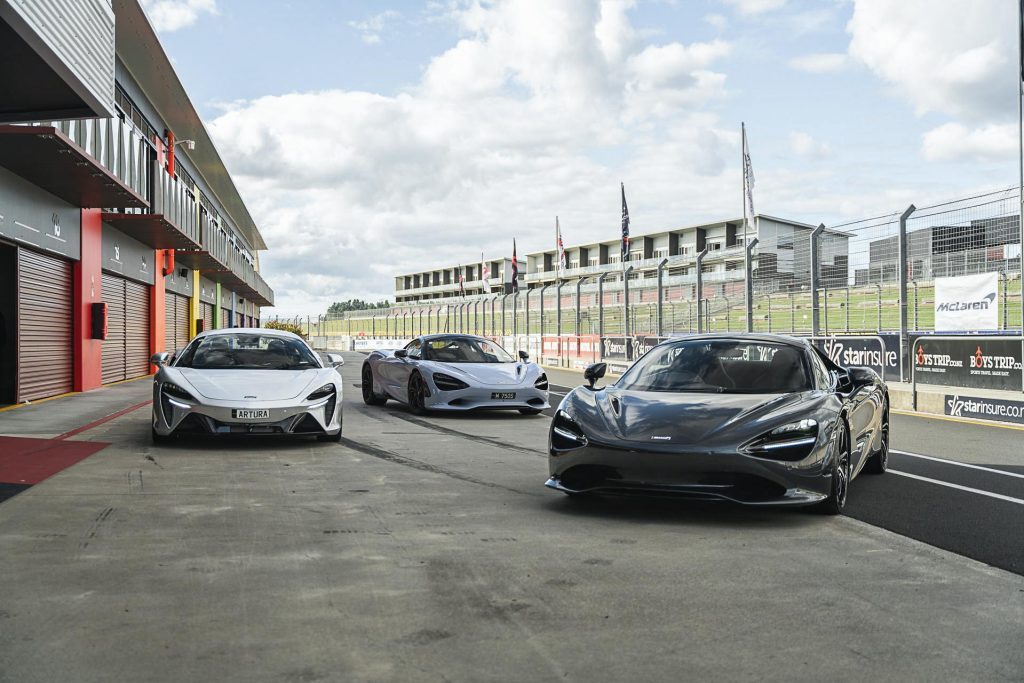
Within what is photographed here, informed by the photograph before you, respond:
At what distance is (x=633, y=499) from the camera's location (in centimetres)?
653

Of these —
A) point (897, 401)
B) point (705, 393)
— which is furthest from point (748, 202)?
point (705, 393)

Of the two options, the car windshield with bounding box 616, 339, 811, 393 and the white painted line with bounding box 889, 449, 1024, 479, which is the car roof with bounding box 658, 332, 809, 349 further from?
the white painted line with bounding box 889, 449, 1024, 479

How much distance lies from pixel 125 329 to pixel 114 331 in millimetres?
1145

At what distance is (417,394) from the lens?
44.5 ft

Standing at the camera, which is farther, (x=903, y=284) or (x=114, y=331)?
(x=114, y=331)

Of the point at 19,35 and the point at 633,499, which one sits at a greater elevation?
the point at 19,35

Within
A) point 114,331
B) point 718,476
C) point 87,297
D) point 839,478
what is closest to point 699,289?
point 87,297

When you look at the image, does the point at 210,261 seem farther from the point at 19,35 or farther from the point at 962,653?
the point at 962,653

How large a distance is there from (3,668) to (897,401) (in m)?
14.0

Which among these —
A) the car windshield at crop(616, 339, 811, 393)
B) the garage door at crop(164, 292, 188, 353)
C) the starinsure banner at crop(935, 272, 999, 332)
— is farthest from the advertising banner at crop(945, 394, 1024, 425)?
the garage door at crop(164, 292, 188, 353)

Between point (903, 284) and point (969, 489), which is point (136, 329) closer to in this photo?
point (903, 284)

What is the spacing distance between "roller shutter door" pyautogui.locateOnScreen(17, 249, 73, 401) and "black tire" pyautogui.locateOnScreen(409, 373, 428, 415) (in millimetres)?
6453

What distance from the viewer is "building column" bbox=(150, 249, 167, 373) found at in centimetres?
2592

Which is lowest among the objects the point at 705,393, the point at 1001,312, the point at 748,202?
the point at 705,393
